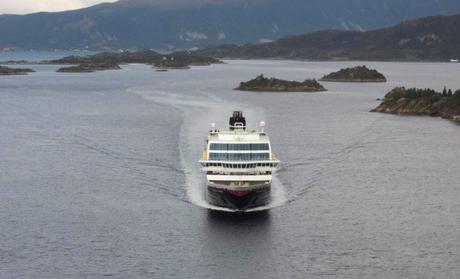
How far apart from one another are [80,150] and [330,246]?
57.1 meters

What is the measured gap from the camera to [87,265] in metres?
64.4

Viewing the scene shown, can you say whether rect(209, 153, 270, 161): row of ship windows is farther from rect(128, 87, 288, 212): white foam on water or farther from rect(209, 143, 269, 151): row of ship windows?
rect(128, 87, 288, 212): white foam on water

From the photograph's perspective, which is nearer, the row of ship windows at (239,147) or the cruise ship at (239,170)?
the cruise ship at (239,170)

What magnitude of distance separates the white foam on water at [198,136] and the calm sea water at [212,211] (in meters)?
0.48

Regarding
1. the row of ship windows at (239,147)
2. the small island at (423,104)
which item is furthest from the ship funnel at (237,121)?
the small island at (423,104)

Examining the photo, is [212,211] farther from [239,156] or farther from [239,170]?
[239,156]

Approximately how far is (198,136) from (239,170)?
47.1 meters

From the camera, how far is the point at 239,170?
8331 cm

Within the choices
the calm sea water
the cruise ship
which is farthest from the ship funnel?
the calm sea water

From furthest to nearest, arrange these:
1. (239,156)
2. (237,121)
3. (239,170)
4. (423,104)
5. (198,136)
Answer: (423,104) → (198,136) → (237,121) → (239,156) → (239,170)

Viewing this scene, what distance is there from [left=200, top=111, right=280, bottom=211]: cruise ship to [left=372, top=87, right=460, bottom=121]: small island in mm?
93613

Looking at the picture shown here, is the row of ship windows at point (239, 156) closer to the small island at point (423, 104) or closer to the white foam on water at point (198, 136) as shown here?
the white foam on water at point (198, 136)

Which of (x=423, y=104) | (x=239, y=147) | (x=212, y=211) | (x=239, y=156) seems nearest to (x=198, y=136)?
(x=239, y=147)

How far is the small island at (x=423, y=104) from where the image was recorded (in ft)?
570
